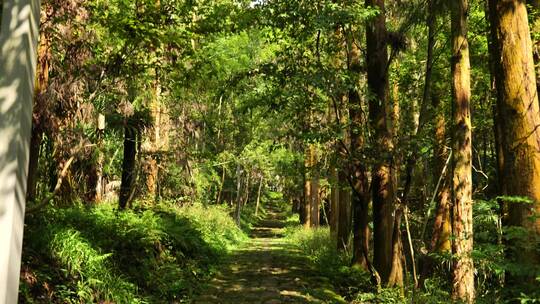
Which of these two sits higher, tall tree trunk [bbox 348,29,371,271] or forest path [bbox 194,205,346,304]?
tall tree trunk [bbox 348,29,371,271]

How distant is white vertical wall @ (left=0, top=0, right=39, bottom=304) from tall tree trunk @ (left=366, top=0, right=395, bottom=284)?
768cm

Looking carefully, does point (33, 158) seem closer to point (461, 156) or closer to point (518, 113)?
point (518, 113)

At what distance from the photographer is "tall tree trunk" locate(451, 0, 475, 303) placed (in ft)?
27.4

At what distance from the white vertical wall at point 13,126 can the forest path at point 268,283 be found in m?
6.35

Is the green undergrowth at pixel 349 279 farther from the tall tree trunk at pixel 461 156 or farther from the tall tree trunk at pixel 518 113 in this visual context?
the tall tree trunk at pixel 518 113

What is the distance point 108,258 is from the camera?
9.18 m

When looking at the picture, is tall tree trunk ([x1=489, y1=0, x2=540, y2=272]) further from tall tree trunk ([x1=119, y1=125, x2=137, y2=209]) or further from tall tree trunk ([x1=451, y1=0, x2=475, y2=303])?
tall tree trunk ([x1=119, y1=125, x2=137, y2=209])

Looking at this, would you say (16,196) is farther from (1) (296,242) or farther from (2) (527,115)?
(1) (296,242)

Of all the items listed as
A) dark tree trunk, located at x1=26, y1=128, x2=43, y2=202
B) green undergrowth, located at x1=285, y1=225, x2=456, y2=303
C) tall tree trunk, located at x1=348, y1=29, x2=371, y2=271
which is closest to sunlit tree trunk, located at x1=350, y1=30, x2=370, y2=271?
tall tree trunk, located at x1=348, y1=29, x2=371, y2=271

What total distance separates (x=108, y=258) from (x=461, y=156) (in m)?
6.61

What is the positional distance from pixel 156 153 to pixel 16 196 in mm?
11457

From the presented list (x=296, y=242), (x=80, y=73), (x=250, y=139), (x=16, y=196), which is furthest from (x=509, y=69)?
(x=250, y=139)

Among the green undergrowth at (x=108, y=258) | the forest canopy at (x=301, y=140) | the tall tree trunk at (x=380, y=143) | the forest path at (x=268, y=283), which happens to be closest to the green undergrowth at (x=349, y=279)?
the forest canopy at (x=301, y=140)

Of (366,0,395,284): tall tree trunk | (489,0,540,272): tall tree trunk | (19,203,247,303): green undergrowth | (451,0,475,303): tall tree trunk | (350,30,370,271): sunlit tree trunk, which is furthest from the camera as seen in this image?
(350,30,370,271): sunlit tree trunk
